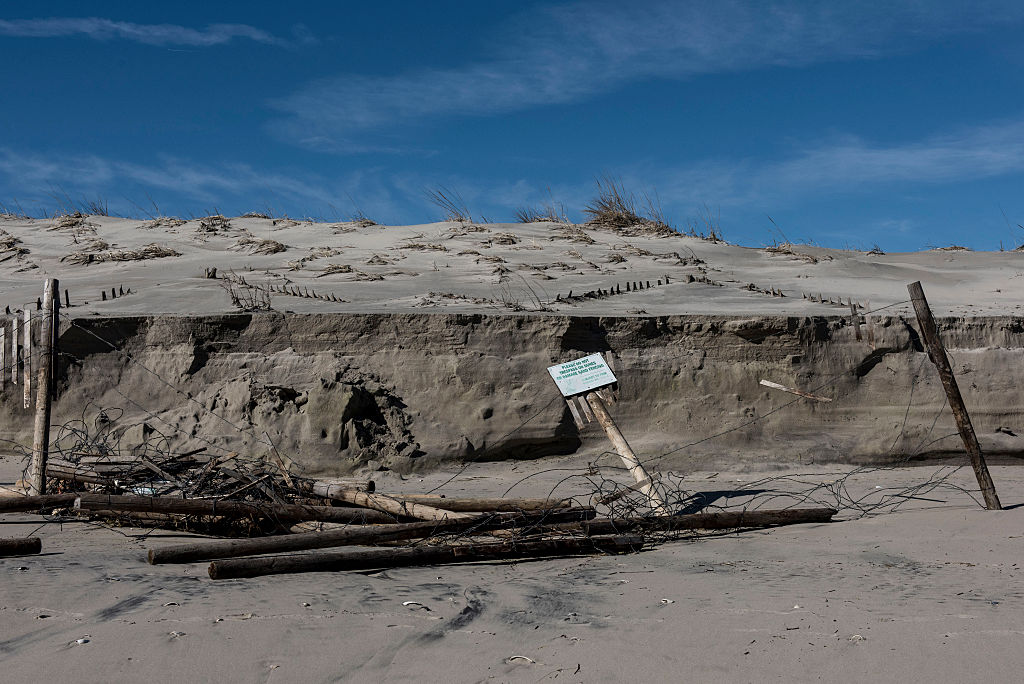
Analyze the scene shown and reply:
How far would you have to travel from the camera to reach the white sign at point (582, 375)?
24.8ft

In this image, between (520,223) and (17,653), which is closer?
(17,653)

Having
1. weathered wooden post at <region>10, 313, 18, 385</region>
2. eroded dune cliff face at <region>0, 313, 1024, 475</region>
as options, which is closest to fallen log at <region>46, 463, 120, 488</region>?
eroded dune cliff face at <region>0, 313, 1024, 475</region>

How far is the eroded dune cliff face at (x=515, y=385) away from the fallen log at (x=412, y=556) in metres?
3.43

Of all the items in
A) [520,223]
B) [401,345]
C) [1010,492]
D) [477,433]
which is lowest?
[1010,492]

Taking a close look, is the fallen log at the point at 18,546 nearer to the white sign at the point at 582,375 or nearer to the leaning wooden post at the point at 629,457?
the white sign at the point at 582,375

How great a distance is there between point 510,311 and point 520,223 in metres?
8.00

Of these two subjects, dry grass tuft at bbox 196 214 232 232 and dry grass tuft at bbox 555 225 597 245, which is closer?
dry grass tuft at bbox 555 225 597 245

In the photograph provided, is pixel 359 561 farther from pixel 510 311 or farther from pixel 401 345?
pixel 510 311

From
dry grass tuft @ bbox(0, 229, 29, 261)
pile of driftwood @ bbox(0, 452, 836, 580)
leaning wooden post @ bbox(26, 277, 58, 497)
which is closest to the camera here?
pile of driftwood @ bbox(0, 452, 836, 580)

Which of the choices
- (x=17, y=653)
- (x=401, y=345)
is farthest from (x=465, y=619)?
(x=401, y=345)

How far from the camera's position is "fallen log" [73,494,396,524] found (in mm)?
6422

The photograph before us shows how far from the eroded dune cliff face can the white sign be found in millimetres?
2015

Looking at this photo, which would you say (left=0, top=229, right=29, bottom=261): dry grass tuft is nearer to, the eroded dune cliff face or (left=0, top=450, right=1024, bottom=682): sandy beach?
the eroded dune cliff face

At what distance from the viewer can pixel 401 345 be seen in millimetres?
9977
